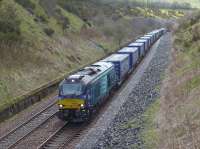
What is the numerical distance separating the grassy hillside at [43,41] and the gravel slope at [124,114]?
7.13m

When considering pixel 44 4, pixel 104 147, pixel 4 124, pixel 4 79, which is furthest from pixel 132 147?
pixel 44 4

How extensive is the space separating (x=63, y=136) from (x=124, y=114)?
4.47m

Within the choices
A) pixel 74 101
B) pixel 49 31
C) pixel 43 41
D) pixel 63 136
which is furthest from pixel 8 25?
pixel 63 136

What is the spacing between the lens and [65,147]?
2169 cm

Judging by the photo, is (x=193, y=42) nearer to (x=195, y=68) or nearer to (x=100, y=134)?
(x=195, y=68)

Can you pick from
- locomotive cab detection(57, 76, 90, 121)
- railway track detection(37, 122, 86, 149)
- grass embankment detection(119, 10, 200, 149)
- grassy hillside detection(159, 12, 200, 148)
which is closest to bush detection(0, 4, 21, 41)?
locomotive cab detection(57, 76, 90, 121)

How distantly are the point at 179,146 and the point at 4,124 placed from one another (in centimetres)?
1378

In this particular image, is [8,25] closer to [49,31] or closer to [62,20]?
[49,31]

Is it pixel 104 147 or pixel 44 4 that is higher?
pixel 44 4

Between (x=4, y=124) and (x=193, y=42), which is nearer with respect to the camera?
(x=4, y=124)

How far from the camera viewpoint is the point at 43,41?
48.5 meters

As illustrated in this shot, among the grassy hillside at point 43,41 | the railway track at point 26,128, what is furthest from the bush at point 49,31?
the railway track at point 26,128

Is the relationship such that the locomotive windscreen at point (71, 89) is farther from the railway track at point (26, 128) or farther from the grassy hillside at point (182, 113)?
the grassy hillside at point (182, 113)

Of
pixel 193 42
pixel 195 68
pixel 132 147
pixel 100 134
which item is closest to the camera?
pixel 132 147
